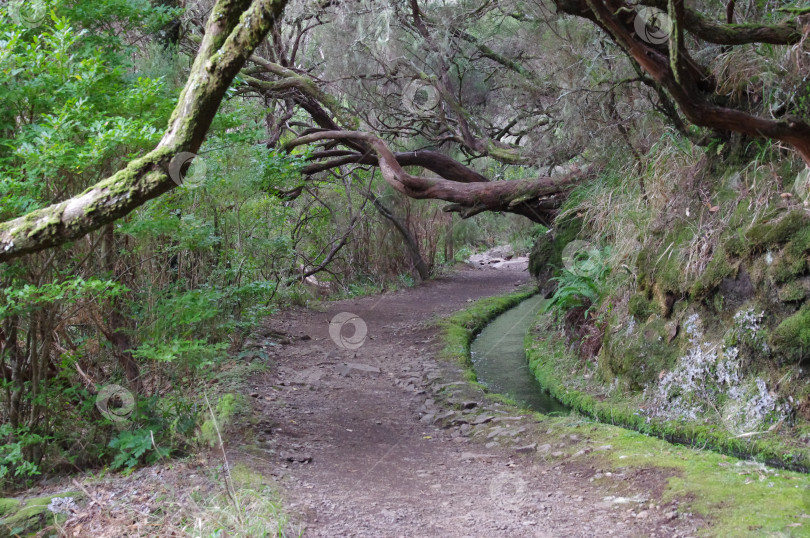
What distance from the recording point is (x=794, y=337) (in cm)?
457

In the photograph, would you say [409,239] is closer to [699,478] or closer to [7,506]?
[699,478]

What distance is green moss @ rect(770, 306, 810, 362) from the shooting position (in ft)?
14.8

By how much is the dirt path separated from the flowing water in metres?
0.60

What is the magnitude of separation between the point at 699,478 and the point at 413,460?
2005 millimetres

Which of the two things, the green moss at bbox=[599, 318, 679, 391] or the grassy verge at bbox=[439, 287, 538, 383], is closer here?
the green moss at bbox=[599, 318, 679, 391]

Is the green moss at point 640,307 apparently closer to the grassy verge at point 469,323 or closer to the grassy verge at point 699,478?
the grassy verge at point 699,478

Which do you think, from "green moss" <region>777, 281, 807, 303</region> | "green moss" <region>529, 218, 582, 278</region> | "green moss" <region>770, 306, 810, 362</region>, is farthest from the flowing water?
"green moss" <region>777, 281, 807, 303</region>

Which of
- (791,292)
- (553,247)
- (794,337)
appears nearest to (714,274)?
(791,292)

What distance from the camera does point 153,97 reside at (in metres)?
4.66

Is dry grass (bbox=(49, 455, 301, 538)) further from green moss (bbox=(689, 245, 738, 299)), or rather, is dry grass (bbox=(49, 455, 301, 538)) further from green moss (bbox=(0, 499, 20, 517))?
green moss (bbox=(689, 245, 738, 299))

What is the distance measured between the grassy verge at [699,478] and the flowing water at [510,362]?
1.12 metres

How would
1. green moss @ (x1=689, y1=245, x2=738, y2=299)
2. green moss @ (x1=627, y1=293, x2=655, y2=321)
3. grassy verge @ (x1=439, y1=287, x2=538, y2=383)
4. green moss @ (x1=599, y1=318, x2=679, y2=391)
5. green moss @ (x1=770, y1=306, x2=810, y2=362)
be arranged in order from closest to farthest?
1. green moss @ (x1=770, y1=306, x2=810, y2=362)
2. green moss @ (x1=689, y1=245, x2=738, y2=299)
3. green moss @ (x1=599, y1=318, x2=679, y2=391)
4. green moss @ (x1=627, y1=293, x2=655, y2=321)
5. grassy verge @ (x1=439, y1=287, x2=538, y2=383)

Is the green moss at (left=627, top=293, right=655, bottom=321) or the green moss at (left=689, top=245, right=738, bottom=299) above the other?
the green moss at (left=689, top=245, right=738, bottom=299)

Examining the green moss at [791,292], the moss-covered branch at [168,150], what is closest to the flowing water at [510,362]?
the green moss at [791,292]
